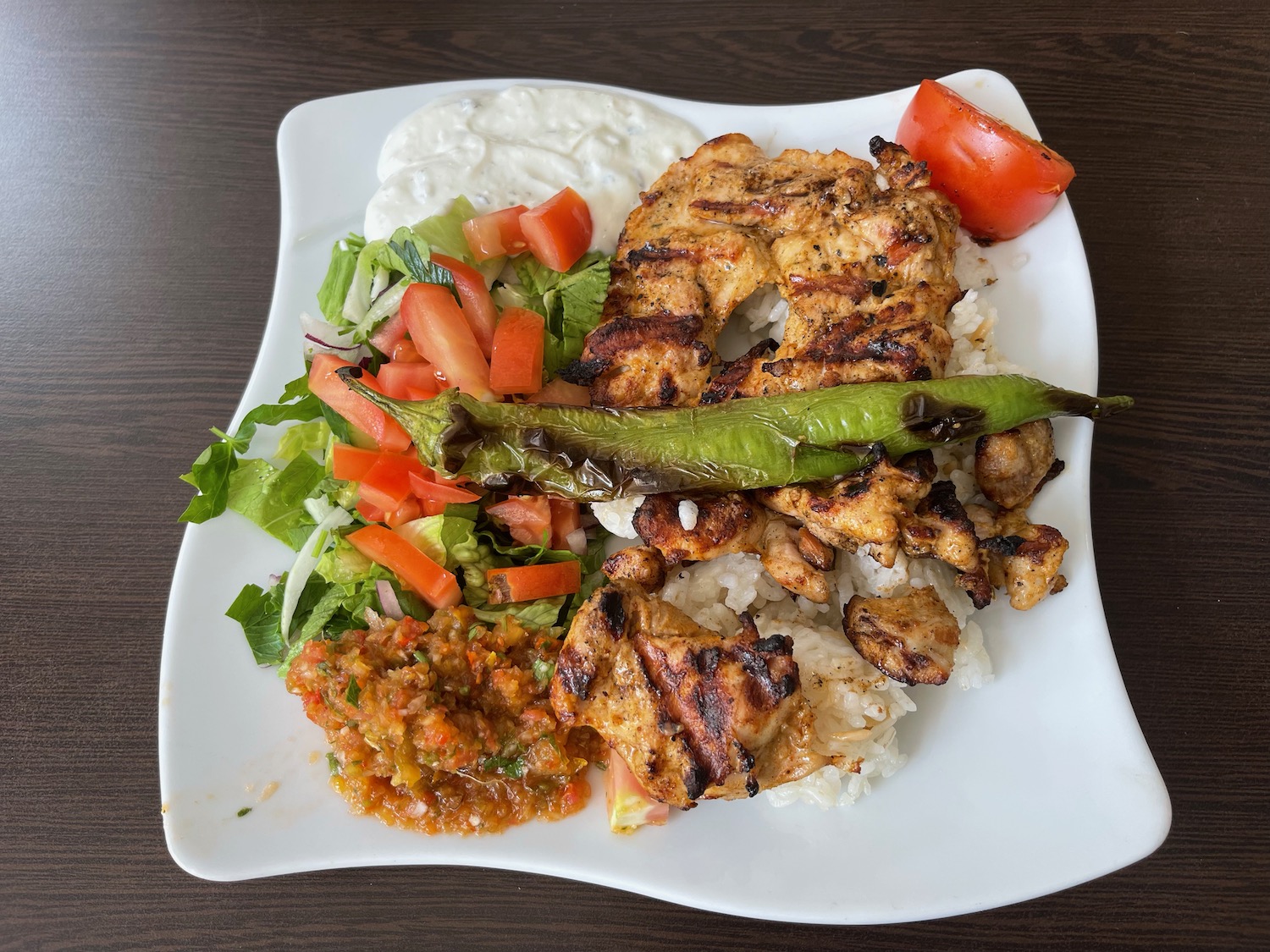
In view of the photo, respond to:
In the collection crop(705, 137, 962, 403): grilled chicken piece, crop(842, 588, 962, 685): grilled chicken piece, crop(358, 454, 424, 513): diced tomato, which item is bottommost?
crop(358, 454, 424, 513): diced tomato

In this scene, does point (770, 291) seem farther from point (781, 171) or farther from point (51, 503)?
point (51, 503)

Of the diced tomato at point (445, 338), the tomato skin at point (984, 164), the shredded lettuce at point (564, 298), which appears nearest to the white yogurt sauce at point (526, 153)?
the shredded lettuce at point (564, 298)

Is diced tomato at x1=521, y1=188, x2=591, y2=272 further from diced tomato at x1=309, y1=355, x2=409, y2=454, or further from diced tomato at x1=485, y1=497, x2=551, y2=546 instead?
diced tomato at x1=485, y1=497, x2=551, y2=546

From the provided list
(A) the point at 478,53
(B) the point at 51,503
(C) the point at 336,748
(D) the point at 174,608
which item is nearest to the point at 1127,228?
(A) the point at 478,53

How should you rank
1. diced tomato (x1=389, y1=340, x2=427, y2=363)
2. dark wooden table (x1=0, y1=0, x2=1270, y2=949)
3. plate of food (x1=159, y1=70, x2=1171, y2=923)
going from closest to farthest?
1. plate of food (x1=159, y1=70, x2=1171, y2=923)
2. diced tomato (x1=389, y1=340, x2=427, y2=363)
3. dark wooden table (x1=0, y1=0, x2=1270, y2=949)

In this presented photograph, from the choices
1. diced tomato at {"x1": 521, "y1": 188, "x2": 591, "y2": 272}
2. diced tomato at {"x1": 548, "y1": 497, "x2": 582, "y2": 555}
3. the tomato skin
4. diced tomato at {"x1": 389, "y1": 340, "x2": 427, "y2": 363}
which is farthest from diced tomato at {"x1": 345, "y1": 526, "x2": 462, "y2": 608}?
the tomato skin

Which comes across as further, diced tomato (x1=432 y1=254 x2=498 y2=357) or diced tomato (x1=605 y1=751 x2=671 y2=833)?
diced tomato (x1=432 y1=254 x2=498 y2=357)

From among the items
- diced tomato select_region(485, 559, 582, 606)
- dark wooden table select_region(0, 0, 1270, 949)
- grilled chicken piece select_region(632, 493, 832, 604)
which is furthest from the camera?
dark wooden table select_region(0, 0, 1270, 949)
